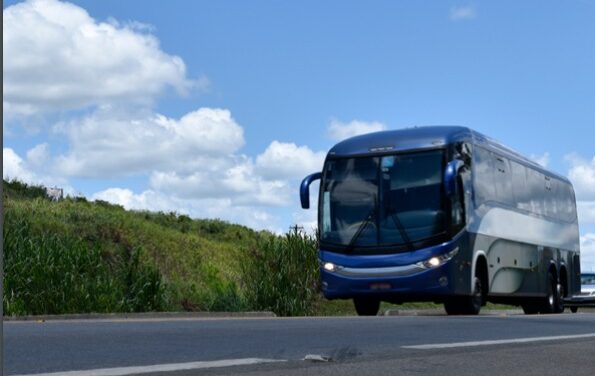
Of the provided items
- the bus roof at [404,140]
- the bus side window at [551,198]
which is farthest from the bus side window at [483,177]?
the bus side window at [551,198]

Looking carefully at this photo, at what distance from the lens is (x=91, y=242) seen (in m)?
32.5

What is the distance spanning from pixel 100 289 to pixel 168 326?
9.29 metres

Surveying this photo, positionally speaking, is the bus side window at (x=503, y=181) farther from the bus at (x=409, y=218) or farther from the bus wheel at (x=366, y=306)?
the bus wheel at (x=366, y=306)

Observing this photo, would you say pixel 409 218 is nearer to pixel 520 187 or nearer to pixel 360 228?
pixel 360 228

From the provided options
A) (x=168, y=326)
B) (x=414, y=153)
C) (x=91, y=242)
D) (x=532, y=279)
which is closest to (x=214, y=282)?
(x=91, y=242)

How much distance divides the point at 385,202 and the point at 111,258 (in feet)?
41.2

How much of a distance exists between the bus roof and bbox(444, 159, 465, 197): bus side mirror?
1.79 feet

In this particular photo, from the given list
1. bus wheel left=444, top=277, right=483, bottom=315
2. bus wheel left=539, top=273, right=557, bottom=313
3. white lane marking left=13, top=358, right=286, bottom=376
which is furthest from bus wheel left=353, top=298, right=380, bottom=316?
white lane marking left=13, top=358, right=286, bottom=376

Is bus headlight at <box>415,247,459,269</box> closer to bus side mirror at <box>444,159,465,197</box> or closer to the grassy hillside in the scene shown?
bus side mirror at <box>444,159,465,197</box>

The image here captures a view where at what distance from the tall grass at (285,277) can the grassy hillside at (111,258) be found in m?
0.57

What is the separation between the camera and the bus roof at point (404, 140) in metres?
21.3

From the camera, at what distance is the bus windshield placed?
21.0 m

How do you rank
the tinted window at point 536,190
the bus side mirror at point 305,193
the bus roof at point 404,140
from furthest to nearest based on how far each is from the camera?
the tinted window at point 536,190, the bus side mirror at point 305,193, the bus roof at point 404,140

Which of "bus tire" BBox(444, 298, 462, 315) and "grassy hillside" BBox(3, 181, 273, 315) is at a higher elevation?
"grassy hillside" BBox(3, 181, 273, 315)
